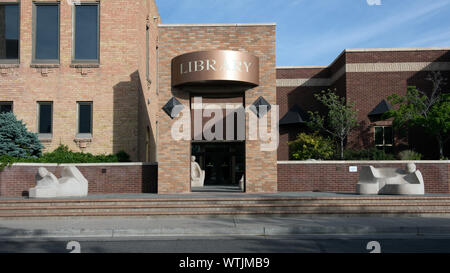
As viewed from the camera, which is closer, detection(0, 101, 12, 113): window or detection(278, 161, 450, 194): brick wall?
detection(278, 161, 450, 194): brick wall

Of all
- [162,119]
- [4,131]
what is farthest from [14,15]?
[162,119]

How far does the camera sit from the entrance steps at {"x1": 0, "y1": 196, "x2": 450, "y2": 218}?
1234 centimetres

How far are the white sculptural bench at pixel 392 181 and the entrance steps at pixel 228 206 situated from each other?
1.37m

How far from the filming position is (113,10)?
21109 millimetres

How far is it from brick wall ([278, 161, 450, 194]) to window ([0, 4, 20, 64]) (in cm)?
1657

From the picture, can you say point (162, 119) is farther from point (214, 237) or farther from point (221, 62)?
point (214, 237)

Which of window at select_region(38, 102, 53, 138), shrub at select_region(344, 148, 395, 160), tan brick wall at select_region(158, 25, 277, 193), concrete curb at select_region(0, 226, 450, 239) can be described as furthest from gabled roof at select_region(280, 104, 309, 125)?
concrete curb at select_region(0, 226, 450, 239)

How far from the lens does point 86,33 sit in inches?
834

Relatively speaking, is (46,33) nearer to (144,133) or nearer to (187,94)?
(144,133)

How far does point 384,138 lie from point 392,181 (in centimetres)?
1099

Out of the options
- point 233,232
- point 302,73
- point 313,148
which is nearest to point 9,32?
point 233,232

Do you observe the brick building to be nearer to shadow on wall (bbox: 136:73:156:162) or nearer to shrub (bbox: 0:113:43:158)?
shadow on wall (bbox: 136:73:156:162)

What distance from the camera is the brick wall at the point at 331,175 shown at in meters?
16.9
